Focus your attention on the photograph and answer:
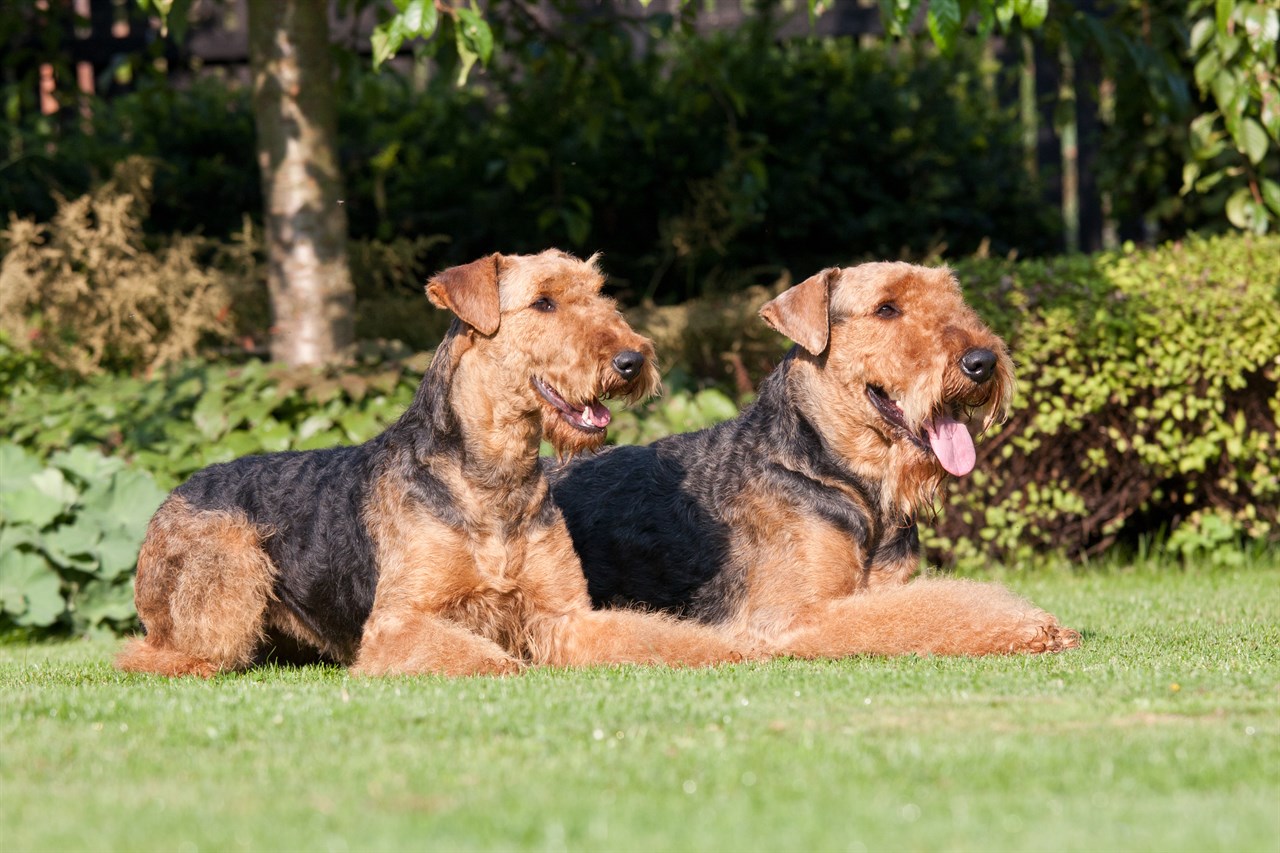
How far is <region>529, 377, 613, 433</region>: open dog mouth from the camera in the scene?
4.88 metres

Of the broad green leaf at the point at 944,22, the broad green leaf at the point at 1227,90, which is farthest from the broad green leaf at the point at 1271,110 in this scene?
the broad green leaf at the point at 944,22

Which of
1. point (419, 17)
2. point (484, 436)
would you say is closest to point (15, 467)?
point (419, 17)

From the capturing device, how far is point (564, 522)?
17.1 feet

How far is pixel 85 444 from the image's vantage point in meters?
8.29

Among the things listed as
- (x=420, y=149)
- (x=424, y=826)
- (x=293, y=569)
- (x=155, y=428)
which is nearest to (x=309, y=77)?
(x=155, y=428)

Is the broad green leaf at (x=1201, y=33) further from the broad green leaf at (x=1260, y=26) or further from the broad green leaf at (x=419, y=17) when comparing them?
the broad green leaf at (x=419, y=17)

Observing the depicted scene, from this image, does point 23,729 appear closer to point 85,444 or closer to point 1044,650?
point 1044,650

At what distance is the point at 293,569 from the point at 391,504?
1.74 feet

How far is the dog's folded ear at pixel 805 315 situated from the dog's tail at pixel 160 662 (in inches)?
89.6

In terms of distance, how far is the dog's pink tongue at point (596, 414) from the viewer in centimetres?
489

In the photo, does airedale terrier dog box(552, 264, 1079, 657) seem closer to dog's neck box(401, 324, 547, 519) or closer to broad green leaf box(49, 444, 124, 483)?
dog's neck box(401, 324, 547, 519)

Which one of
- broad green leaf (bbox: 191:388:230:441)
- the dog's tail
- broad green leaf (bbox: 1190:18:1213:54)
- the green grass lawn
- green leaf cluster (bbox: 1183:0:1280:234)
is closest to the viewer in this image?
the green grass lawn

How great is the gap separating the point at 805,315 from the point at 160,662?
8.32ft

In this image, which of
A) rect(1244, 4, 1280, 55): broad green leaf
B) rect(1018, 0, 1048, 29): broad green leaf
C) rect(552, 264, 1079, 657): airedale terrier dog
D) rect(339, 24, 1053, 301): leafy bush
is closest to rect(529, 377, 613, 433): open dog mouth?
rect(552, 264, 1079, 657): airedale terrier dog
